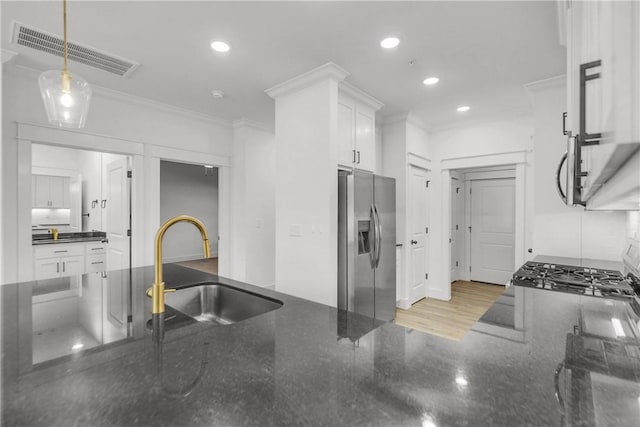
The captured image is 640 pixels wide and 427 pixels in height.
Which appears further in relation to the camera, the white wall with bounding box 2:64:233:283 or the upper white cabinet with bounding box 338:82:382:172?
the upper white cabinet with bounding box 338:82:382:172

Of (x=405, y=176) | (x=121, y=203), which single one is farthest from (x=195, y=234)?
(x=405, y=176)

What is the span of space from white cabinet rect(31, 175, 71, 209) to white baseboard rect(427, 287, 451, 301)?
6.74 metres

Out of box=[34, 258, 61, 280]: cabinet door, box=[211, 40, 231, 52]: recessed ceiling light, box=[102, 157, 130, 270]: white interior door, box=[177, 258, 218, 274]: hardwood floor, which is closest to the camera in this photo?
box=[211, 40, 231, 52]: recessed ceiling light

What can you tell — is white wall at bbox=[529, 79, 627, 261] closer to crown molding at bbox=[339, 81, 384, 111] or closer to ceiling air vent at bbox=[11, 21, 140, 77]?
crown molding at bbox=[339, 81, 384, 111]

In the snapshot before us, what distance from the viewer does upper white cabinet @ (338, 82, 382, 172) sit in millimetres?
2945

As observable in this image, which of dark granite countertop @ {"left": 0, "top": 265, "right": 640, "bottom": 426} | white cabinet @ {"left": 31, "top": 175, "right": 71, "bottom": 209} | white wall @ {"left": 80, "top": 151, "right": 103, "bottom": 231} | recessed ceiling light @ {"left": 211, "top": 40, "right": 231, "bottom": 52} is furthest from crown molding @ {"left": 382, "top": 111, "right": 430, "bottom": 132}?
white cabinet @ {"left": 31, "top": 175, "right": 71, "bottom": 209}

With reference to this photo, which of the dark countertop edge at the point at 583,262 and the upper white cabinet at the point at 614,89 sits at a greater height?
the upper white cabinet at the point at 614,89

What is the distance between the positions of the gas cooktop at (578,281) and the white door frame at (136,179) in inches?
141

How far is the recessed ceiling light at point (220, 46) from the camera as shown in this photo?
2246 millimetres

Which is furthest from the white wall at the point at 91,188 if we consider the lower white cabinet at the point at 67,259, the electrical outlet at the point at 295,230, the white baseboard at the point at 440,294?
the white baseboard at the point at 440,294

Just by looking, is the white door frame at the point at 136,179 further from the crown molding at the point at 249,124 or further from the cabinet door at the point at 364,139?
the cabinet door at the point at 364,139

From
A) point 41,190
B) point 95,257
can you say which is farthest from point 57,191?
point 95,257

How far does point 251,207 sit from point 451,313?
296 cm

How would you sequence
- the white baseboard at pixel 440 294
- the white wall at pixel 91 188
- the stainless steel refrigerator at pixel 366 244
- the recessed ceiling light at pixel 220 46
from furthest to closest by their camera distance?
the white wall at pixel 91 188, the white baseboard at pixel 440 294, the stainless steel refrigerator at pixel 366 244, the recessed ceiling light at pixel 220 46
